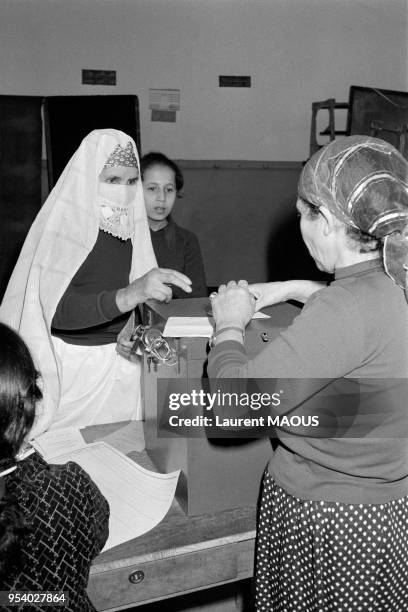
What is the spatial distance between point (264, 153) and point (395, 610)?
436 cm

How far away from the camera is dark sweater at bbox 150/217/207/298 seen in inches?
122

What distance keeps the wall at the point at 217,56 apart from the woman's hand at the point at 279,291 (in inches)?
141

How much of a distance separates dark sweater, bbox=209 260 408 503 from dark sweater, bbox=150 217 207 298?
6.79 ft

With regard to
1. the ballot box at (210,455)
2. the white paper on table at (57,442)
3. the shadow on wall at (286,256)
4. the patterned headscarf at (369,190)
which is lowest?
the shadow on wall at (286,256)

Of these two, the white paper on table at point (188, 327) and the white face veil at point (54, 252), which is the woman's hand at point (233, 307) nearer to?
the white paper on table at point (188, 327)

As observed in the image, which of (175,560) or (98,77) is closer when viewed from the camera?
(175,560)

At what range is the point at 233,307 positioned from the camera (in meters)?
1.02

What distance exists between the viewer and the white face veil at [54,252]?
1608 mm

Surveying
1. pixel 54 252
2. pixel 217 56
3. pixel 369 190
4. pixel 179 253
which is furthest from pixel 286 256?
pixel 369 190

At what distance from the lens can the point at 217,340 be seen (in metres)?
0.97

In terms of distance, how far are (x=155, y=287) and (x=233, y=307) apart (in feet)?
1.86

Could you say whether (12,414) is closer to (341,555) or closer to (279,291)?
(341,555)

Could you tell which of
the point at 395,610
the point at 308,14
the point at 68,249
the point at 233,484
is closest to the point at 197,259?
the point at 68,249

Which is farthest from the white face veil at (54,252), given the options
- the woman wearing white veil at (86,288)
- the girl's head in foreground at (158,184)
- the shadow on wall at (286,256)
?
the shadow on wall at (286,256)
